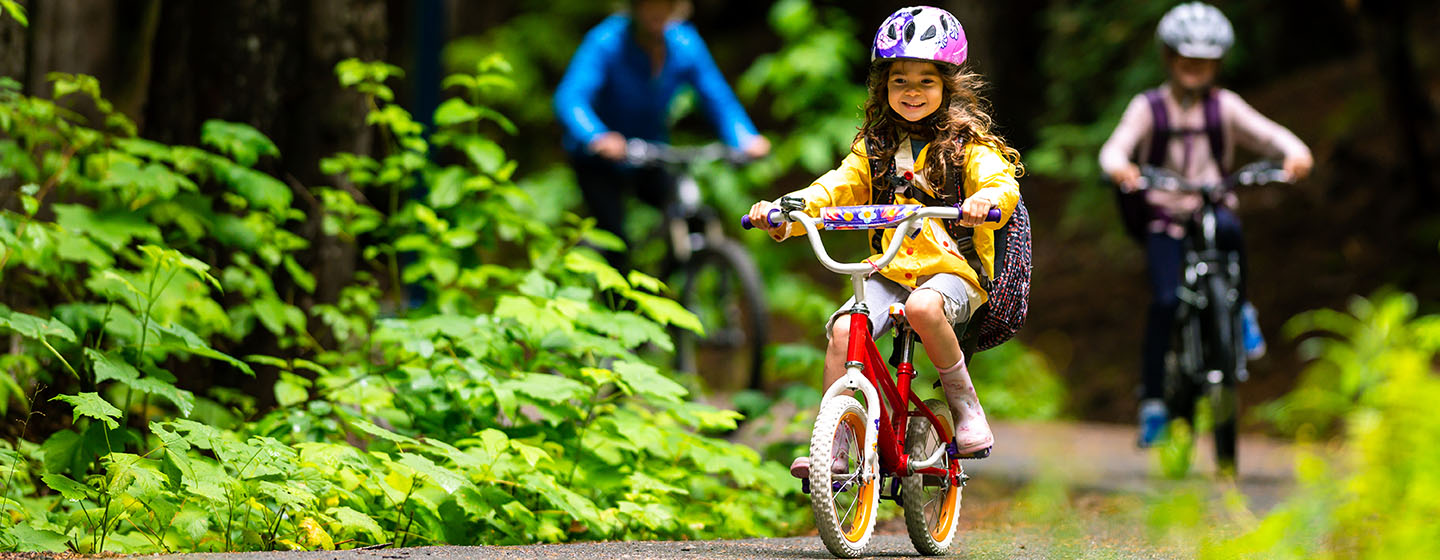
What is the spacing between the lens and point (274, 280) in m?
5.96

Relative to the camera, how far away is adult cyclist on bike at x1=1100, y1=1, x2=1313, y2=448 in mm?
7109

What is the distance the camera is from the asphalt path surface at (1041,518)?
4.44ft

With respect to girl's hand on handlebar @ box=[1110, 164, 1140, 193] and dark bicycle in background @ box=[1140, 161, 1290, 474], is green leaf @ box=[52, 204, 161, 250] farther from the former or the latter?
dark bicycle in background @ box=[1140, 161, 1290, 474]

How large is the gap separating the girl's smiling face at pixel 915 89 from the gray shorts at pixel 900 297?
43 centimetres

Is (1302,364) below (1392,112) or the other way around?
below

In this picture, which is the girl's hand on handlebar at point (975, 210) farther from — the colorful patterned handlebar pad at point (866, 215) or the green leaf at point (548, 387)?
the green leaf at point (548, 387)

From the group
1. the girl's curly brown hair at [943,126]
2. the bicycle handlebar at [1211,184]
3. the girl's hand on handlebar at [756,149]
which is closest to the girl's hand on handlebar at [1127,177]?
the bicycle handlebar at [1211,184]

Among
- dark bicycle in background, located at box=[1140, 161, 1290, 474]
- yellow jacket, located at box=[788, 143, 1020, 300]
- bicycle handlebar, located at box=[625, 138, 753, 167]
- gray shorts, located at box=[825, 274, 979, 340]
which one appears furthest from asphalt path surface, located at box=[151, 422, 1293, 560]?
bicycle handlebar, located at box=[625, 138, 753, 167]

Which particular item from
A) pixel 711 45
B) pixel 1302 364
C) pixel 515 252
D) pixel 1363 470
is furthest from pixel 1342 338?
pixel 711 45

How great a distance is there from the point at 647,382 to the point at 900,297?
1.02 m

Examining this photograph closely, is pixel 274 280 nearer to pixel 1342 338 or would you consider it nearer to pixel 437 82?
pixel 437 82

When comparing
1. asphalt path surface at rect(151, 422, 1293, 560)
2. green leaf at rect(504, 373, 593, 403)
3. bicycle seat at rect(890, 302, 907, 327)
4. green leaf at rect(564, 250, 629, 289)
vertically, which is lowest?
asphalt path surface at rect(151, 422, 1293, 560)

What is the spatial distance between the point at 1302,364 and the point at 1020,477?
4.78 metres

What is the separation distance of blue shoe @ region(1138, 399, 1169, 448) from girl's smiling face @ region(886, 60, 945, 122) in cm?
332
